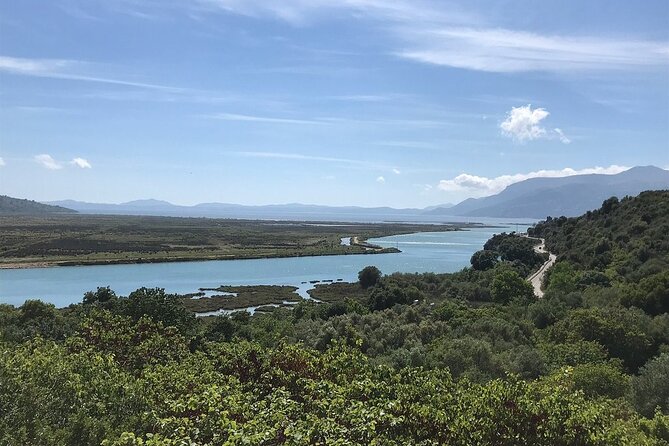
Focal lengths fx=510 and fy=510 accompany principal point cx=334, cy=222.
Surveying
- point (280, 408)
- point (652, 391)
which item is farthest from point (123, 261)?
point (280, 408)

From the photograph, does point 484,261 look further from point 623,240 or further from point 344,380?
point 344,380

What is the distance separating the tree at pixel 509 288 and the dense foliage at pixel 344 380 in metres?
10.6

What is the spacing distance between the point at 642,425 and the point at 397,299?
130 ft

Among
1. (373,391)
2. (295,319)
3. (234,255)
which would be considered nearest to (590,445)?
(373,391)

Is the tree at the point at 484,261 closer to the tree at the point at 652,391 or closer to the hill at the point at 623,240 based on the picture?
the hill at the point at 623,240

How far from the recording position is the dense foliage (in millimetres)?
7965

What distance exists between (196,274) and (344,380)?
7755cm

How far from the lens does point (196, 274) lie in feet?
277

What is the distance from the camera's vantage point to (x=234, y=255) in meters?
109

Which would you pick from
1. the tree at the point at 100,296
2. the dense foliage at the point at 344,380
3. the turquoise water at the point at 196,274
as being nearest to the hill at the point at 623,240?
the dense foliage at the point at 344,380

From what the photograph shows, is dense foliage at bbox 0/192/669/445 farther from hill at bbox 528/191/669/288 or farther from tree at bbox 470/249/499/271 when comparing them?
tree at bbox 470/249/499/271

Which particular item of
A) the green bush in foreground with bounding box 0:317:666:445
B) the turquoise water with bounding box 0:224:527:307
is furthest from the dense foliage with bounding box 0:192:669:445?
the turquoise water with bounding box 0:224:527:307

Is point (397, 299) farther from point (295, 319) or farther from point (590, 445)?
point (590, 445)

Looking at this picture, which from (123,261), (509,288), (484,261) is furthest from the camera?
(123,261)
